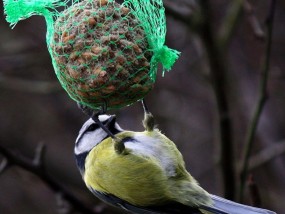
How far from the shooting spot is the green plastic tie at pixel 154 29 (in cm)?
252

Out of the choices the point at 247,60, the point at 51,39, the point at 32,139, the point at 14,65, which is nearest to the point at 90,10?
the point at 51,39

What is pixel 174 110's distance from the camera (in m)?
5.61

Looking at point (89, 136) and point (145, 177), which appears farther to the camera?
point (89, 136)

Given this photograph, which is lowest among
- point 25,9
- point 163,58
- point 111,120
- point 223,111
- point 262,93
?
point 223,111

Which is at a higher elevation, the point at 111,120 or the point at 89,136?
the point at 111,120

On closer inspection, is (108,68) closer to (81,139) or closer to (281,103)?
(81,139)

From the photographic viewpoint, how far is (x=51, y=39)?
2523 millimetres

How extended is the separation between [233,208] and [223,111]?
77cm

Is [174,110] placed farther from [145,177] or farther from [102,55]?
[102,55]

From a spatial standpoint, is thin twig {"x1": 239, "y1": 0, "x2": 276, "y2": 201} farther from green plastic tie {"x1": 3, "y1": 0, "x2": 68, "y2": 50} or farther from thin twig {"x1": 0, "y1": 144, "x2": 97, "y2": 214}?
green plastic tie {"x1": 3, "y1": 0, "x2": 68, "y2": 50}

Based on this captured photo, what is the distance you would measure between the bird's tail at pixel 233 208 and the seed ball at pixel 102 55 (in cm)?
67

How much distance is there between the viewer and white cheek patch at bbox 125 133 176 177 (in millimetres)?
2807

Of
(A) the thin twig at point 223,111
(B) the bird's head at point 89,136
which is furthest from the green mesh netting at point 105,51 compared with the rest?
(A) the thin twig at point 223,111

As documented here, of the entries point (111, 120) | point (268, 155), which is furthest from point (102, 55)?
point (268, 155)
